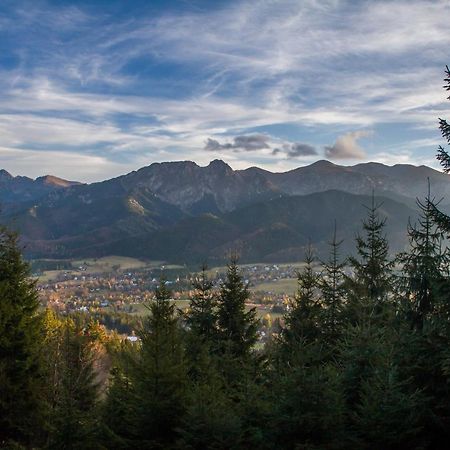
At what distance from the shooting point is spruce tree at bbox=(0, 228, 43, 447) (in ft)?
76.6

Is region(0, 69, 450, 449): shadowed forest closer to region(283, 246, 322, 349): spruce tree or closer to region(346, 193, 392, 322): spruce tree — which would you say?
region(346, 193, 392, 322): spruce tree

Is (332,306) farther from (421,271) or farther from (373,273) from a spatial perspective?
(421,271)

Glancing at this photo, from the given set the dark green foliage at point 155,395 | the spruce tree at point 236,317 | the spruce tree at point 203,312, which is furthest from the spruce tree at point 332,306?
the dark green foliage at point 155,395

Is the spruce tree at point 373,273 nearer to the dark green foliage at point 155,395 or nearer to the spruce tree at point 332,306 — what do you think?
the spruce tree at point 332,306

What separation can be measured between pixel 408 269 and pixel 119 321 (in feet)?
466

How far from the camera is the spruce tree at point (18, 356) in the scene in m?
23.3

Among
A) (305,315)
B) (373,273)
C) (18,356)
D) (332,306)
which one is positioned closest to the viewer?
(18,356)

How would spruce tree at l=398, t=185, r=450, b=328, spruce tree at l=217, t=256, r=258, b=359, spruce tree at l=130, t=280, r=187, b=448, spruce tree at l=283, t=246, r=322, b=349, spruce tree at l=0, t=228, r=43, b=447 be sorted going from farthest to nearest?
spruce tree at l=217, t=256, r=258, b=359 → spruce tree at l=283, t=246, r=322, b=349 → spruce tree at l=0, t=228, r=43, b=447 → spruce tree at l=398, t=185, r=450, b=328 → spruce tree at l=130, t=280, r=187, b=448

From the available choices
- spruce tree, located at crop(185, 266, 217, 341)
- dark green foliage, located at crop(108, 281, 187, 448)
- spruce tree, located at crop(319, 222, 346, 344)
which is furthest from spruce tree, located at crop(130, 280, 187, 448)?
spruce tree, located at crop(319, 222, 346, 344)

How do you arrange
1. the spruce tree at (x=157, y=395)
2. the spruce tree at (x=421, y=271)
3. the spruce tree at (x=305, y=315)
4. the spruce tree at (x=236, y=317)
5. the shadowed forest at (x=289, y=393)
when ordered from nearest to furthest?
the shadowed forest at (x=289, y=393), the spruce tree at (x=157, y=395), the spruce tree at (x=421, y=271), the spruce tree at (x=305, y=315), the spruce tree at (x=236, y=317)

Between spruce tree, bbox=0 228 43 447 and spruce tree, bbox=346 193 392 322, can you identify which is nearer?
spruce tree, bbox=0 228 43 447

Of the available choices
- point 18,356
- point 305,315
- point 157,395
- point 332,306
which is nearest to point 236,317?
point 305,315

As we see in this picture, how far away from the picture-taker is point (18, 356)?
2438cm

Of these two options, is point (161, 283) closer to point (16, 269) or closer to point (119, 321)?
point (16, 269)
